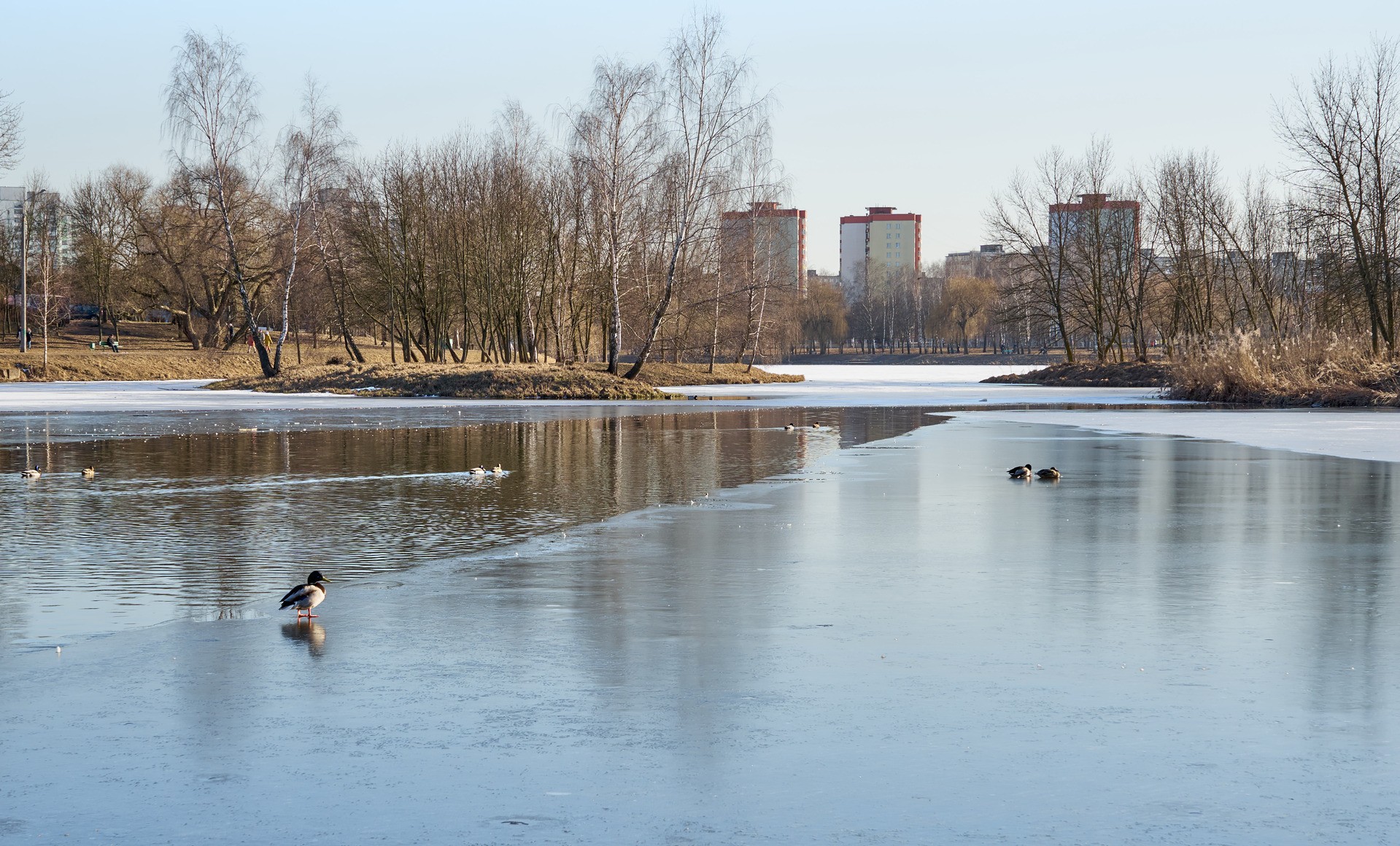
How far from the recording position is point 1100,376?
61344mm

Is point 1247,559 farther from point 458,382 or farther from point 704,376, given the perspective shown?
point 704,376

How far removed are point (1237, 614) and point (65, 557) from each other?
27.4ft

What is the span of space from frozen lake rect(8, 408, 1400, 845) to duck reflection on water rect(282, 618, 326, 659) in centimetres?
4

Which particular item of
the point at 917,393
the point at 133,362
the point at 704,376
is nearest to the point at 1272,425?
the point at 917,393

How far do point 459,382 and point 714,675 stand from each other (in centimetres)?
3751

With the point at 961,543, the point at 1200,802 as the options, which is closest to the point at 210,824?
the point at 1200,802

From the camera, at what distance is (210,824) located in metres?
4.18

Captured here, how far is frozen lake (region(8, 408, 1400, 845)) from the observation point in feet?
14.1

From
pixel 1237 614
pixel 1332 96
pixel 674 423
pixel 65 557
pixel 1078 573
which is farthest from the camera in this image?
pixel 1332 96

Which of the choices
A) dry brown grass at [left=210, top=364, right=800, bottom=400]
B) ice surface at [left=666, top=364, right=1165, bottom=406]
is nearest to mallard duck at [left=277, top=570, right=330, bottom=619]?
ice surface at [left=666, top=364, right=1165, bottom=406]

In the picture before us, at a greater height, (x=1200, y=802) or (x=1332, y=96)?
(x=1332, y=96)

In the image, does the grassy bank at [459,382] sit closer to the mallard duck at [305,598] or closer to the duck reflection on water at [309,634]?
the mallard duck at [305,598]

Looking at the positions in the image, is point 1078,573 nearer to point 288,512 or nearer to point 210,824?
point 210,824

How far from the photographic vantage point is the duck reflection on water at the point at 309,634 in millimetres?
6675
